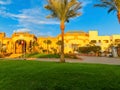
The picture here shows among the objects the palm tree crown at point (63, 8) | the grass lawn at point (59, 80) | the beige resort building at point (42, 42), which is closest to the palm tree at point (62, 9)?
the palm tree crown at point (63, 8)

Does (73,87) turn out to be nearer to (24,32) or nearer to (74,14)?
(74,14)

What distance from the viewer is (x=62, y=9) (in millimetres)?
30188

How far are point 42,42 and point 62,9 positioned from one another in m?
52.0

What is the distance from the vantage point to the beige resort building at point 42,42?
7475 centimetres

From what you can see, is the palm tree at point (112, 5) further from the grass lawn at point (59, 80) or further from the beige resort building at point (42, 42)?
the beige resort building at point (42, 42)

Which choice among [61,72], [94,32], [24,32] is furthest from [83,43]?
[61,72]

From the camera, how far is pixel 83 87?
14.0m

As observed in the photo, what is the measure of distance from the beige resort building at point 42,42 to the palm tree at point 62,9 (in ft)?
140

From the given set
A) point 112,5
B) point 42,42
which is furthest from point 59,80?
point 42,42

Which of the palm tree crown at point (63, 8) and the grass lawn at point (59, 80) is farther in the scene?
the palm tree crown at point (63, 8)

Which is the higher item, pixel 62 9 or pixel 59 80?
pixel 62 9

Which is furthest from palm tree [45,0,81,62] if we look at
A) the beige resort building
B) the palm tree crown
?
the beige resort building

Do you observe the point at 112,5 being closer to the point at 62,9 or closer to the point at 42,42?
the point at 62,9

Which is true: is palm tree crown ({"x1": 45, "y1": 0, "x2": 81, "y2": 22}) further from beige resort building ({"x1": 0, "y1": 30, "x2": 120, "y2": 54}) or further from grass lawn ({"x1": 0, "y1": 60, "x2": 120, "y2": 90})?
beige resort building ({"x1": 0, "y1": 30, "x2": 120, "y2": 54})
